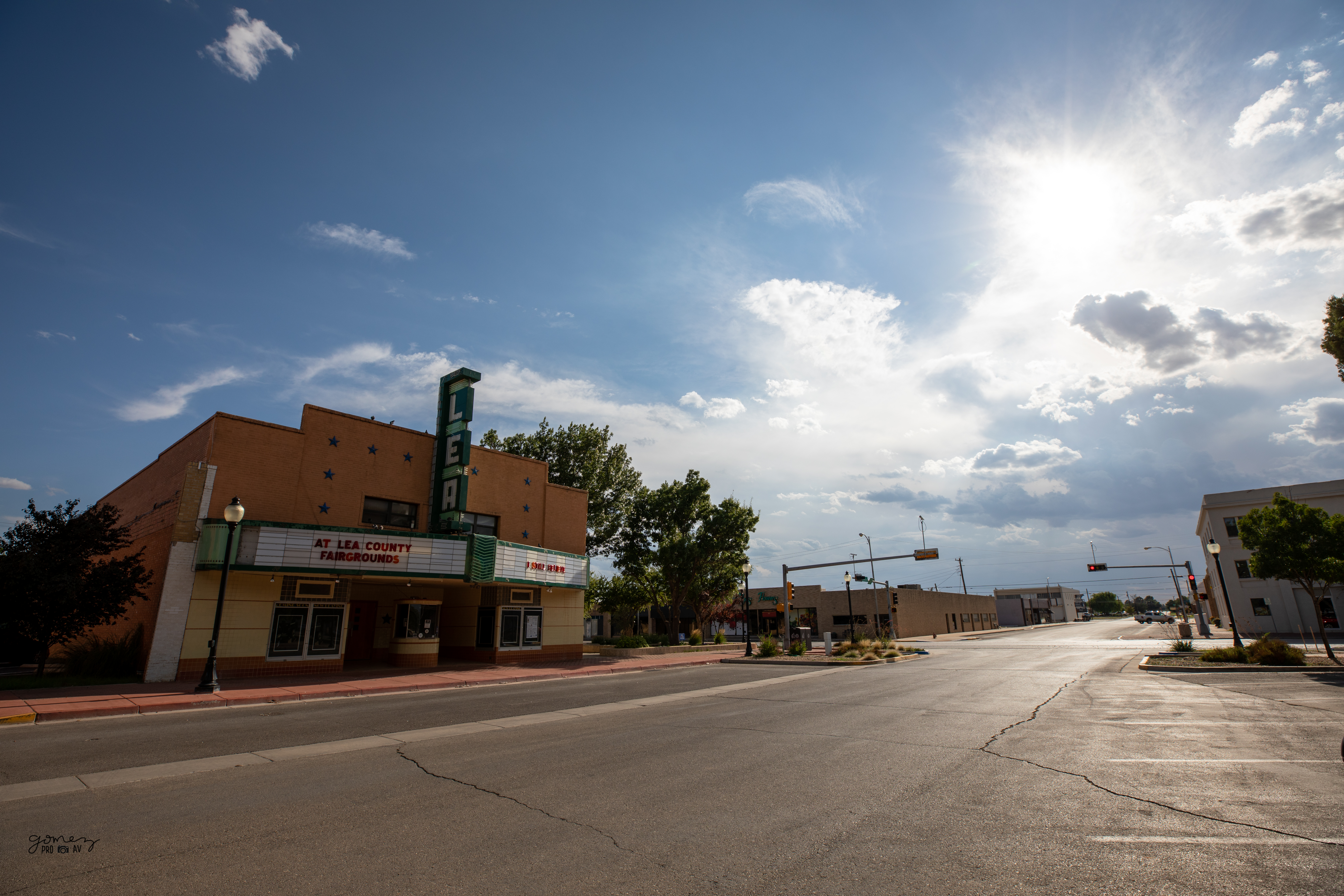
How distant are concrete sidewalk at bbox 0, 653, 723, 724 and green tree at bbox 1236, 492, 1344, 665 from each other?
33.9 metres

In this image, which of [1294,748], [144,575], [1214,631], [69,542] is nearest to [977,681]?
[1294,748]

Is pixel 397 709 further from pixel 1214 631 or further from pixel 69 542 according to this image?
pixel 1214 631

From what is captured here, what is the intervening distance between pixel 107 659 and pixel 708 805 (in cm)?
2120

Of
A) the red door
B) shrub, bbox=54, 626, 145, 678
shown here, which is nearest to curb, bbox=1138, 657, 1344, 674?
the red door

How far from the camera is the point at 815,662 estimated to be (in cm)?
2822

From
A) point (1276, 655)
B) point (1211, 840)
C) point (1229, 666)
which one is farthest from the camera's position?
point (1229, 666)

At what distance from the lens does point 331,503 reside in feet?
71.9

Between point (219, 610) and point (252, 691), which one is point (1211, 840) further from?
point (219, 610)

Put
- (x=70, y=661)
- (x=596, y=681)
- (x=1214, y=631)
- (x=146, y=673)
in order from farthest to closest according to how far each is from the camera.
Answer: (x=1214, y=631) → (x=596, y=681) → (x=70, y=661) → (x=146, y=673)

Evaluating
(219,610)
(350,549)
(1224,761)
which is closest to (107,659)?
(219,610)

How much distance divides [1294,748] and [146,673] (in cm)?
2529

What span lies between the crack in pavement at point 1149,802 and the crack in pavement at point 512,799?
5.38 m

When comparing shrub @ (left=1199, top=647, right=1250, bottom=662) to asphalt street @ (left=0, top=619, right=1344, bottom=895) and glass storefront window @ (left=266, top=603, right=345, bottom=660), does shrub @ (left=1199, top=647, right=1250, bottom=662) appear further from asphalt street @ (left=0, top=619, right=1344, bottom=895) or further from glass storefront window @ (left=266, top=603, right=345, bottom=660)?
glass storefront window @ (left=266, top=603, right=345, bottom=660)

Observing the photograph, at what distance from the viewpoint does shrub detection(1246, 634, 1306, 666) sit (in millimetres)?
21438
